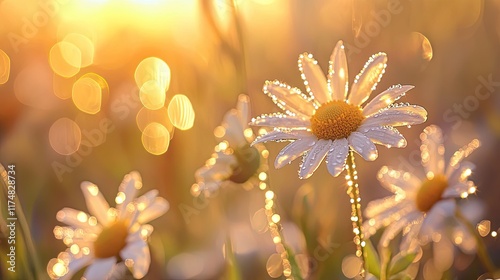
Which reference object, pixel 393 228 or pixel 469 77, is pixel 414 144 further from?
pixel 393 228

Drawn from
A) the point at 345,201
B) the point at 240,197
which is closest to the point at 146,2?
the point at 240,197

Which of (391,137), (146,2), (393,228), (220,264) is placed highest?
(146,2)

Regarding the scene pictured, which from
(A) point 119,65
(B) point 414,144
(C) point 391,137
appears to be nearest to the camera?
(C) point 391,137

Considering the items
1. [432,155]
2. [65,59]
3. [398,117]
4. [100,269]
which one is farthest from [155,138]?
[398,117]

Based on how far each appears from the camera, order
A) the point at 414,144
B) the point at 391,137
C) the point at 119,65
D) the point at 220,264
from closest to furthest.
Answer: the point at 391,137, the point at 220,264, the point at 414,144, the point at 119,65

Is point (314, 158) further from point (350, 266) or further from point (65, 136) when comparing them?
point (65, 136)

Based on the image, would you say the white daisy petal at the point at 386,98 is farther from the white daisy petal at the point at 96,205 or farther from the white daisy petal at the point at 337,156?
the white daisy petal at the point at 96,205

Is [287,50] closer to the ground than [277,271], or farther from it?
farther from it

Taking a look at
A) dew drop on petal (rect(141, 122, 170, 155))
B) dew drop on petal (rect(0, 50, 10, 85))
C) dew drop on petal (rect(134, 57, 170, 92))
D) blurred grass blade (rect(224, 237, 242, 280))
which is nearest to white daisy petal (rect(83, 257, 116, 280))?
blurred grass blade (rect(224, 237, 242, 280))
